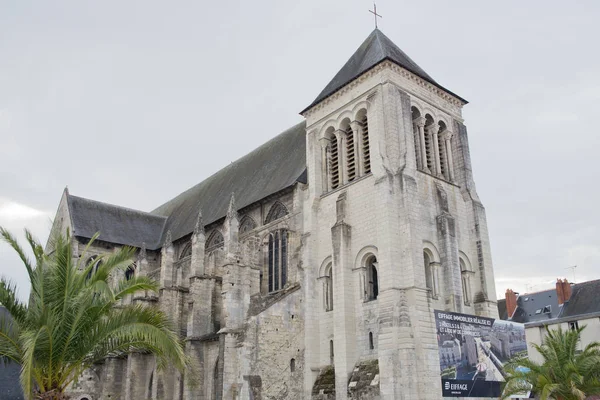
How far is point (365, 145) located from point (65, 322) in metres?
14.5

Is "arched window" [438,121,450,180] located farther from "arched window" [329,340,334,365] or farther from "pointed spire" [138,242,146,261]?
"pointed spire" [138,242,146,261]

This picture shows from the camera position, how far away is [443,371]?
58.4ft

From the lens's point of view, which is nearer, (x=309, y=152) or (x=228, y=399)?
(x=228, y=399)

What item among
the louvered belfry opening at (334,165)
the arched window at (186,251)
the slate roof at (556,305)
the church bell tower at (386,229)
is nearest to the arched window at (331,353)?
the church bell tower at (386,229)

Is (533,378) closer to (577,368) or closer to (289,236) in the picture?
(577,368)

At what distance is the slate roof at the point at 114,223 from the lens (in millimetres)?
33000

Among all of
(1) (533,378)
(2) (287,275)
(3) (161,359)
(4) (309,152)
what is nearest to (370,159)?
(4) (309,152)

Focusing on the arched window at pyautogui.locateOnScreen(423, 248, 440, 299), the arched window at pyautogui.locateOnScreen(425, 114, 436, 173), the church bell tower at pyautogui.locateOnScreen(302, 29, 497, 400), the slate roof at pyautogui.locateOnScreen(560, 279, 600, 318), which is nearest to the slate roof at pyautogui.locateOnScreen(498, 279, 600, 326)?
the slate roof at pyautogui.locateOnScreen(560, 279, 600, 318)

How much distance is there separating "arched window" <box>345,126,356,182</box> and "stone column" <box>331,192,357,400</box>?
60.0 inches

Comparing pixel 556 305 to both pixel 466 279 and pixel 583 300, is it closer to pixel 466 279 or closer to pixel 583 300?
pixel 583 300

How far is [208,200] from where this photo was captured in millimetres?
32344

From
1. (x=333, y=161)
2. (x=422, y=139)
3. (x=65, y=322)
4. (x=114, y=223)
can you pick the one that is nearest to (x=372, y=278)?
(x=333, y=161)

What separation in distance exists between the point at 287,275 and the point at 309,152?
530cm

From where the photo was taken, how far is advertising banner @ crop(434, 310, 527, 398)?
18.0 metres
